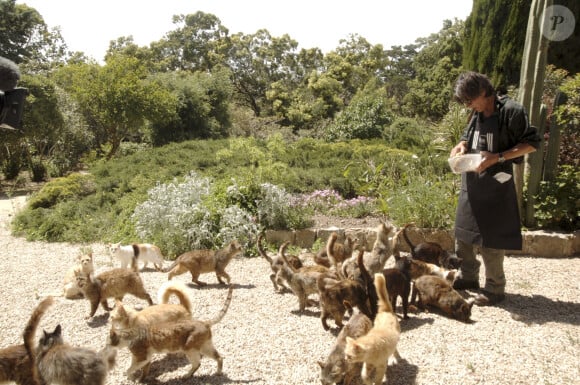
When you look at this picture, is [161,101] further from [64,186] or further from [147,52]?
[147,52]

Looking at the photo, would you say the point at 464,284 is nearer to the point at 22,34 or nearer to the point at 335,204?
the point at 335,204

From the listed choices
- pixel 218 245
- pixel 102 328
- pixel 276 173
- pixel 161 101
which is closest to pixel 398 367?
pixel 102 328

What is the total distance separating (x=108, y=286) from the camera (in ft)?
16.1

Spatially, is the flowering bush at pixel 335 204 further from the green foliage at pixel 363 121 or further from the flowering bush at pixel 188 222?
the green foliage at pixel 363 121

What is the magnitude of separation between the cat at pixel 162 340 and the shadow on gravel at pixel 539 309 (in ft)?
11.3

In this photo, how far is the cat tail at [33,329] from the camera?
2972mm

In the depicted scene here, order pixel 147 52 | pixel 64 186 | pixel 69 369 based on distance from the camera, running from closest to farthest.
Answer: pixel 69 369 < pixel 64 186 < pixel 147 52

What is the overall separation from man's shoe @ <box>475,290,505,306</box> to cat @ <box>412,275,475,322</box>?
0.40 metres

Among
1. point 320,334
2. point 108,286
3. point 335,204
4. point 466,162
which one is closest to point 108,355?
point 108,286

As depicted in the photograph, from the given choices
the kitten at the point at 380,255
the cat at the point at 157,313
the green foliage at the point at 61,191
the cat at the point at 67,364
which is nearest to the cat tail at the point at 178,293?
the cat at the point at 157,313

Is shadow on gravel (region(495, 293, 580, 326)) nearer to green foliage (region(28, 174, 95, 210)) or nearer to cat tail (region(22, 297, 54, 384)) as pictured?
cat tail (region(22, 297, 54, 384))

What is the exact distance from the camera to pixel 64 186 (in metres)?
11.2

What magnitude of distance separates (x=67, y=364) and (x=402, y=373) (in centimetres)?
264

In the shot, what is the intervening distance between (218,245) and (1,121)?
5.03 m
